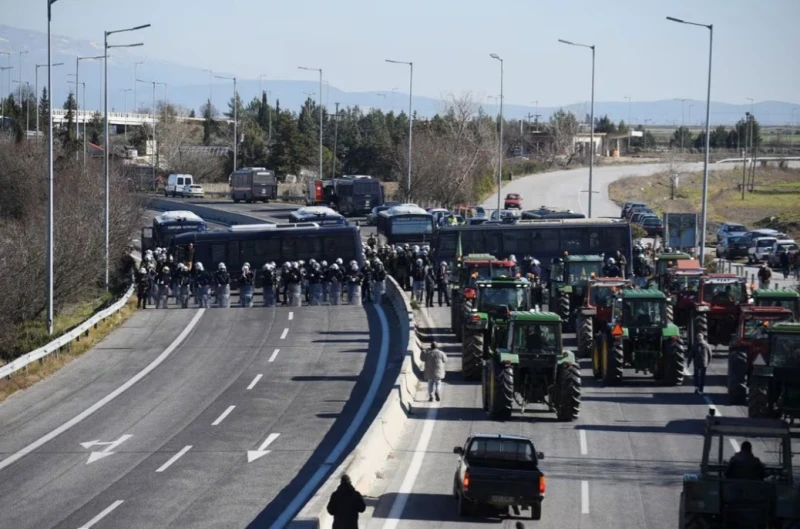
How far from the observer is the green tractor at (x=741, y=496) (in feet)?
49.6

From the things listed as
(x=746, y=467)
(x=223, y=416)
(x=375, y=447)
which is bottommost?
(x=223, y=416)

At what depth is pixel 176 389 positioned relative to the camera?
103 ft

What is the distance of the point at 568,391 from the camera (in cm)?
2517

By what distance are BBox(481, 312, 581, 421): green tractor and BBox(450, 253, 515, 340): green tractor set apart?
9856 millimetres

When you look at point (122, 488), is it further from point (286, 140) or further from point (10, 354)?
point (286, 140)

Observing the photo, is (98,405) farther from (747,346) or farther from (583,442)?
(747,346)

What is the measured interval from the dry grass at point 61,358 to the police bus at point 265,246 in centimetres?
655

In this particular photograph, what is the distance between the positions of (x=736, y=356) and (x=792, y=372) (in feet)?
8.00

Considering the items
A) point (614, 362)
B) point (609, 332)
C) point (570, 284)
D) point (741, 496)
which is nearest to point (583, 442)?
point (609, 332)

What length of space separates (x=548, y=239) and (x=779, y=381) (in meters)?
30.0

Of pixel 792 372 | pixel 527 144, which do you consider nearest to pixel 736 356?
pixel 792 372

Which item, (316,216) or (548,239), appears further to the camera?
(316,216)

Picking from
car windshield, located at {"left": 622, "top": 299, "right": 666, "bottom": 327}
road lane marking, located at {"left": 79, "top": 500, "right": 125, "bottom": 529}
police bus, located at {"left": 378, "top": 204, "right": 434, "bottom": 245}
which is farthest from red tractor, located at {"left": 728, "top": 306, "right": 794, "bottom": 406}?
police bus, located at {"left": 378, "top": 204, "right": 434, "bottom": 245}

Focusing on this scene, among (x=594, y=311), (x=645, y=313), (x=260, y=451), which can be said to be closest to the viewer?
(x=260, y=451)
